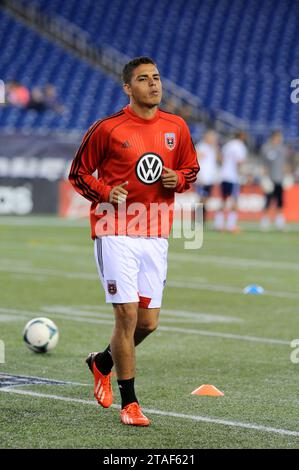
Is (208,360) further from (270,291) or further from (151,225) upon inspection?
(270,291)

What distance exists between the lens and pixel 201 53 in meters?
35.8

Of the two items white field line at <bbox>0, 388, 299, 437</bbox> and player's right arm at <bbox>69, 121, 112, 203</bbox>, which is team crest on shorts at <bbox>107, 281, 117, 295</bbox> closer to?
player's right arm at <bbox>69, 121, 112, 203</bbox>

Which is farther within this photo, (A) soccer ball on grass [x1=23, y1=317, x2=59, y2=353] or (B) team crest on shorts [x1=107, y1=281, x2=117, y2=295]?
(A) soccer ball on grass [x1=23, y1=317, x2=59, y2=353]

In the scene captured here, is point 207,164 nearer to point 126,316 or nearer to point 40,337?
point 40,337

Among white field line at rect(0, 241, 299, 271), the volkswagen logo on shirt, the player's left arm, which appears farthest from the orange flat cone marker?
white field line at rect(0, 241, 299, 271)

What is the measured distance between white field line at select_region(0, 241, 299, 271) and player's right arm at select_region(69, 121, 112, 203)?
10.2m

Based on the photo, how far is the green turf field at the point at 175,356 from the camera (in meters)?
6.29

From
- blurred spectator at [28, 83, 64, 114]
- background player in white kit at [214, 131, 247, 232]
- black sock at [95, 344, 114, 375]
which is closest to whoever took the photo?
black sock at [95, 344, 114, 375]

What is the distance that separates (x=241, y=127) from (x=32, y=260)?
48.1ft

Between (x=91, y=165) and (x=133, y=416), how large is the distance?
5.03 feet

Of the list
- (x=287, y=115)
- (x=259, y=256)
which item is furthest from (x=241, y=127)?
(x=259, y=256)

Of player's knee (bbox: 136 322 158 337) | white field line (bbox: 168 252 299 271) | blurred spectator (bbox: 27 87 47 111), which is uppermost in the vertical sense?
blurred spectator (bbox: 27 87 47 111)

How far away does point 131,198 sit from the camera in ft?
22.3

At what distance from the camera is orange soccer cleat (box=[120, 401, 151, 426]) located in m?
6.46
